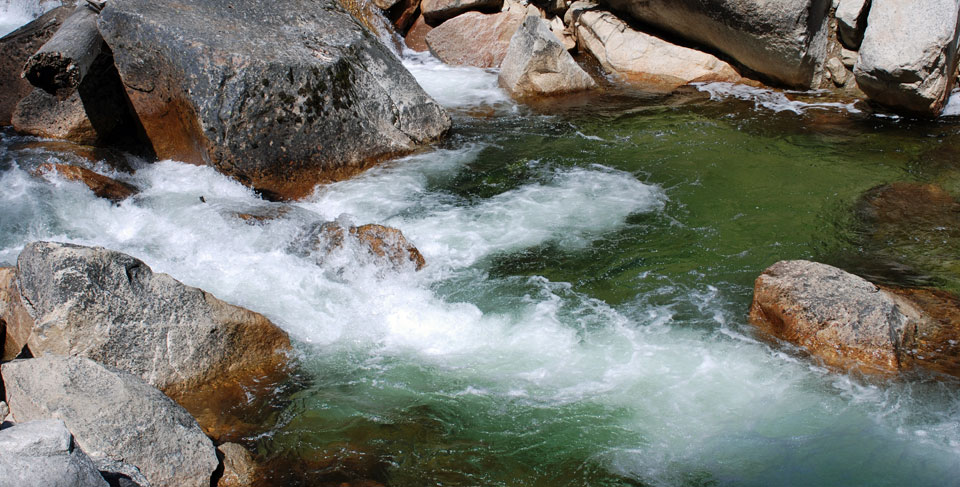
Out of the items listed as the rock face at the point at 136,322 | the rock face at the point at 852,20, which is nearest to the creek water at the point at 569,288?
the rock face at the point at 136,322

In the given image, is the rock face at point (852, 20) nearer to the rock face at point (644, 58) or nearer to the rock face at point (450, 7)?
the rock face at point (644, 58)

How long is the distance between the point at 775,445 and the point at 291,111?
5431 mm

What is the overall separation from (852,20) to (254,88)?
776 cm

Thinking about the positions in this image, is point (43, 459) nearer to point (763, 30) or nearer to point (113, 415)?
point (113, 415)

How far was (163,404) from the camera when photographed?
12.7ft

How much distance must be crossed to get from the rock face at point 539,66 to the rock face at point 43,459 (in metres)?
8.38

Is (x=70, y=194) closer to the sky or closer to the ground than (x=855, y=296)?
closer to the ground

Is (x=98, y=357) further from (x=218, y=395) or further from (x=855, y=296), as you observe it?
(x=855, y=296)

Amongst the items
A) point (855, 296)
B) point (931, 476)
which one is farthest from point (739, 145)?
point (931, 476)

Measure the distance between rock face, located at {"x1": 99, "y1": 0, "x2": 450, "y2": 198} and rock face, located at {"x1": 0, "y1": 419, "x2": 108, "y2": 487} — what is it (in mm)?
4587

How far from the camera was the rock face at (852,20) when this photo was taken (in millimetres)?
9523

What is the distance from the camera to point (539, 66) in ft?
33.9

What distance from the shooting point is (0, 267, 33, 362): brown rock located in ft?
15.0

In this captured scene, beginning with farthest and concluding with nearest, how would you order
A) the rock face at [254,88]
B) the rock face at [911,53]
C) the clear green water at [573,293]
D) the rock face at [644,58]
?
the rock face at [644,58] < the rock face at [911,53] < the rock face at [254,88] < the clear green water at [573,293]
